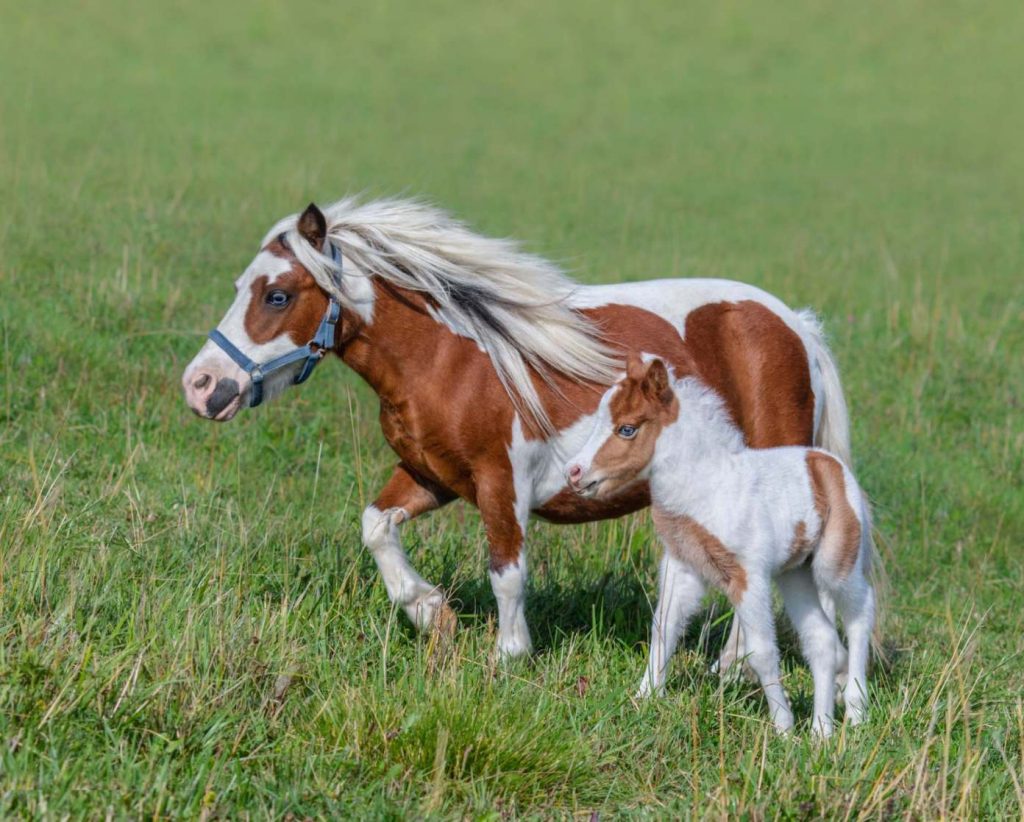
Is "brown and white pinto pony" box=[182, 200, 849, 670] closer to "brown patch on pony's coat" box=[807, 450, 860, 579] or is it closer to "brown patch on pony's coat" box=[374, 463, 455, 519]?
"brown patch on pony's coat" box=[374, 463, 455, 519]

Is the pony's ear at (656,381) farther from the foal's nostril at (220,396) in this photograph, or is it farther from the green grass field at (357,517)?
the foal's nostril at (220,396)

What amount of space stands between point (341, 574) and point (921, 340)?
6679 mm

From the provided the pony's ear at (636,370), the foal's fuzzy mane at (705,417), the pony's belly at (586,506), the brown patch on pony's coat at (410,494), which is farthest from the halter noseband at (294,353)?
the foal's fuzzy mane at (705,417)

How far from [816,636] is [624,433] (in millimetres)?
1179

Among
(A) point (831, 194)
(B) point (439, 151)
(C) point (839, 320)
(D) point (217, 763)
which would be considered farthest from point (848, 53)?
(D) point (217, 763)

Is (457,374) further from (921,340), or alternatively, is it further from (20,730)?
(921,340)

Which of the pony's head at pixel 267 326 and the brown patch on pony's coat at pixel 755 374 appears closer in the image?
the pony's head at pixel 267 326

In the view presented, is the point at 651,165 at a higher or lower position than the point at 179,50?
lower

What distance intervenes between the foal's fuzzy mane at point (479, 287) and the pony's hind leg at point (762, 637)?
114cm

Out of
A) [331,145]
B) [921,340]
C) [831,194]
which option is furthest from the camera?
[831,194]

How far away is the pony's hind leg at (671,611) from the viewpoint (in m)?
4.90

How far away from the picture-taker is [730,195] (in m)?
20.4

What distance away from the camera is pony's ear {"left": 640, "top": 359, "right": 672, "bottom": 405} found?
4.61 m

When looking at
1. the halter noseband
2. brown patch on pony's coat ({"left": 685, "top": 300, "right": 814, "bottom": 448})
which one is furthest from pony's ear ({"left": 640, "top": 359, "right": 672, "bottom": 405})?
the halter noseband
